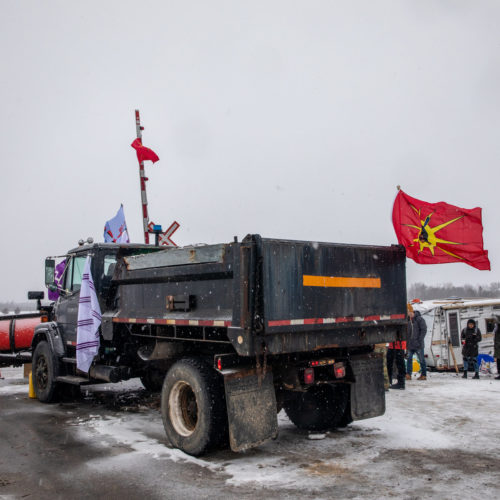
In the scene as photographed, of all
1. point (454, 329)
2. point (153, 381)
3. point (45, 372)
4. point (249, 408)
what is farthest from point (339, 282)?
point (454, 329)

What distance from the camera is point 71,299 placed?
29.3ft

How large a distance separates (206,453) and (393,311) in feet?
9.11

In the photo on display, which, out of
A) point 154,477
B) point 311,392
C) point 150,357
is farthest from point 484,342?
point 154,477

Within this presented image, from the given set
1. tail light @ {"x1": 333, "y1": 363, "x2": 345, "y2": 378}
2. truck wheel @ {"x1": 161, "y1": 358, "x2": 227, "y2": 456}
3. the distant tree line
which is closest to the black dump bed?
tail light @ {"x1": 333, "y1": 363, "x2": 345, "y2": 378}

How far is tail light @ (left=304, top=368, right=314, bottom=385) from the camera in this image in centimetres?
574

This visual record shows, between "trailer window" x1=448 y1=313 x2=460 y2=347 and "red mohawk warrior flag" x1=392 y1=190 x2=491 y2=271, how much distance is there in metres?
5.47

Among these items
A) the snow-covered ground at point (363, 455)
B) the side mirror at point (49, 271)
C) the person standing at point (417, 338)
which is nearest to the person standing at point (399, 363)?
the person standing at point (417, 338)

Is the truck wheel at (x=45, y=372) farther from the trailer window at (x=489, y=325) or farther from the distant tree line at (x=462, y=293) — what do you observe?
the distant tree line at (x=462, y=293)

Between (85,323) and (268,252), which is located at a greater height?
(268,252)

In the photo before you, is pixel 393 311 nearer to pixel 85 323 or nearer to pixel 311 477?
pixel 311 477

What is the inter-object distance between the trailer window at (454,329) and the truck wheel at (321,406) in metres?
11.0

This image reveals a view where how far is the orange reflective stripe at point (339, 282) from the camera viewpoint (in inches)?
219

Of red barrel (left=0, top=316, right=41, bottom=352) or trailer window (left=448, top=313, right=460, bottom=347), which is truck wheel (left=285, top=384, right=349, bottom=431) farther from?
trailer window (left=448, top=313, right=460, bottom=347)

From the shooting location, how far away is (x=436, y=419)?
7402mm
